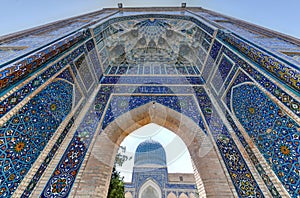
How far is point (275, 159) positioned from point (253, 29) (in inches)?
122

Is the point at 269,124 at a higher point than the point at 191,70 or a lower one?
lower

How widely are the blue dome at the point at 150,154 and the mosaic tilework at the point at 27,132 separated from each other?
12.2 metres

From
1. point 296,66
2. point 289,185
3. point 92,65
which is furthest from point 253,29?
point 92,65

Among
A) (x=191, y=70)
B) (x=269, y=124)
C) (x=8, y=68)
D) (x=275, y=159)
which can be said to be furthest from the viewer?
(x=191, y=70)

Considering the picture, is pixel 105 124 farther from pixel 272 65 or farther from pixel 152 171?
pixel 152 171

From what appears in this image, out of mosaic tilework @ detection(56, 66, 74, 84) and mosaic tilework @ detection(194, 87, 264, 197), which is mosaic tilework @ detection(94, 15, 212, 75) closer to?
mosaic tilework @ detection(56, 66, 74, 84)

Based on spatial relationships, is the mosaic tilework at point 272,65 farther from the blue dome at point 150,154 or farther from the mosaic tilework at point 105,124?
the blue dome at point 150,154

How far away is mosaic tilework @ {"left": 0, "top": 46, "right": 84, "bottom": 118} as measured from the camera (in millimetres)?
1703

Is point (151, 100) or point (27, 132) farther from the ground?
point (151, 100)

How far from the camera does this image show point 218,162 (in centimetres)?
248

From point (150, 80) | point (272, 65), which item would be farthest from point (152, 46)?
point (272, 65)

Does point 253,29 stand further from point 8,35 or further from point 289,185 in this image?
point 8,35

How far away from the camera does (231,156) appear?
8.11 feet

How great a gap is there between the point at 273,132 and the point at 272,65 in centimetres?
84
